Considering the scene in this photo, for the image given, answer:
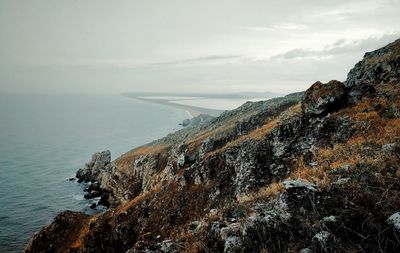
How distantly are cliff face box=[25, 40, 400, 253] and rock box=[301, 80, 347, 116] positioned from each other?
97 mm

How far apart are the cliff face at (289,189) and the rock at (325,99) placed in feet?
0.32

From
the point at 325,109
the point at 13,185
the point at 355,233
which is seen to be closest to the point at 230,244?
the point at 355,233

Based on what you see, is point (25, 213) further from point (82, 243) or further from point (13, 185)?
point (82, 243)

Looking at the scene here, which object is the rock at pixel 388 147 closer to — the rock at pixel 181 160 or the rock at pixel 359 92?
the rock at pixel 359 92

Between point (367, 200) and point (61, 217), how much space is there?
140 feet

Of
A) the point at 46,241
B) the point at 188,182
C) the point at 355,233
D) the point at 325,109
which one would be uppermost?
the point at 325,109

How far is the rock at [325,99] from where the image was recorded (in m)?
29.2

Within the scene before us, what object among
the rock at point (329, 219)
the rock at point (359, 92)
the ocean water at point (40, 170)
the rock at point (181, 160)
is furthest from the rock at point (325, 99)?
the ocean water at point (40, 170)

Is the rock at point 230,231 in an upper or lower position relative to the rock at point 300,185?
lower

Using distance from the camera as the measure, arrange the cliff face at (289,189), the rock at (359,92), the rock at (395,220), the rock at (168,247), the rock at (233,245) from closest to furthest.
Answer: the rock at (395,220), the cliff face at (289,189), the rock at (233,245), the rock at (168,247), the rock at (359,92)

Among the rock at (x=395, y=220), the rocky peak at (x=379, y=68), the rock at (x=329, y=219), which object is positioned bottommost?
the rock at (x=329, y=219)

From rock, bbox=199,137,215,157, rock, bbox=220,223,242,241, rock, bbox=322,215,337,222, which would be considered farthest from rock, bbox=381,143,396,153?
rock, bbox=199,137,215,157

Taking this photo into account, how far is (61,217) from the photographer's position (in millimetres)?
43469

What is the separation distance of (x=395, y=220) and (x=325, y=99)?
2105cm
